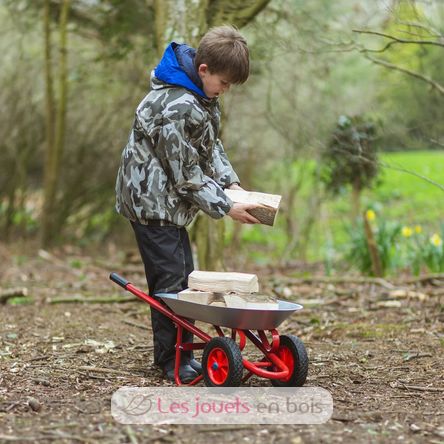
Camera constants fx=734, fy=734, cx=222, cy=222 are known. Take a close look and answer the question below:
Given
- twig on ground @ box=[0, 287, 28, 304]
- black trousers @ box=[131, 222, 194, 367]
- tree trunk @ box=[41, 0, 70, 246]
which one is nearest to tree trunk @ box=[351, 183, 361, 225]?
tree trunk @ box=[41, 0, 70, 246]

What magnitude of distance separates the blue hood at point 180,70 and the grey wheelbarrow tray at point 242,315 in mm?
1001

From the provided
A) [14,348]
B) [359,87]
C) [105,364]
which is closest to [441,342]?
[105,364]

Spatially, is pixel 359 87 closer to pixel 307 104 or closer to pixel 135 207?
pixel 307 104

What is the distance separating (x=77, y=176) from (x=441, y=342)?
6778 millimetres

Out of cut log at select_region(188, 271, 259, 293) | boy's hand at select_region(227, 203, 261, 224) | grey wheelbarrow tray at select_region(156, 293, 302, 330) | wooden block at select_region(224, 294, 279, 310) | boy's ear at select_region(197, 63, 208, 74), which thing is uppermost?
boy's ear at select_region(197, 63, 208, 74)

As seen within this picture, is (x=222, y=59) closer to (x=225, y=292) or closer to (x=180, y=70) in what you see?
(x=180, y=70)

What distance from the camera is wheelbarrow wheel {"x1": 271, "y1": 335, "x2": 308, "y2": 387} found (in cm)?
326

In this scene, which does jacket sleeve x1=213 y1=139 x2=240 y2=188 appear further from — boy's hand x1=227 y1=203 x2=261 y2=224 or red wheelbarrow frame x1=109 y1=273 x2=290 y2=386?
red wheelbarrow frame x1=109 y1=273 x2=290 y2=386

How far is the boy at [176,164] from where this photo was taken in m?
3.37

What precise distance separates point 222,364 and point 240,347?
110 mm

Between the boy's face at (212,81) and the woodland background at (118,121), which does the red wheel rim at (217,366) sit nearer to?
the boy's face at (212,81)

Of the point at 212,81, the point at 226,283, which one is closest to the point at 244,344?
the point at 226,283

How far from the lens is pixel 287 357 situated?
335cm

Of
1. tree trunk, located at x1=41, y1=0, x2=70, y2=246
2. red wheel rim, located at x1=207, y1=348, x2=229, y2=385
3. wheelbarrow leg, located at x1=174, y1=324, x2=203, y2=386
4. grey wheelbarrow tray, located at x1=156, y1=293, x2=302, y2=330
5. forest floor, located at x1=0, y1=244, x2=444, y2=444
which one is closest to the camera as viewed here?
forest floor, located at x1=0, y1=244, x2=444, y2=444
